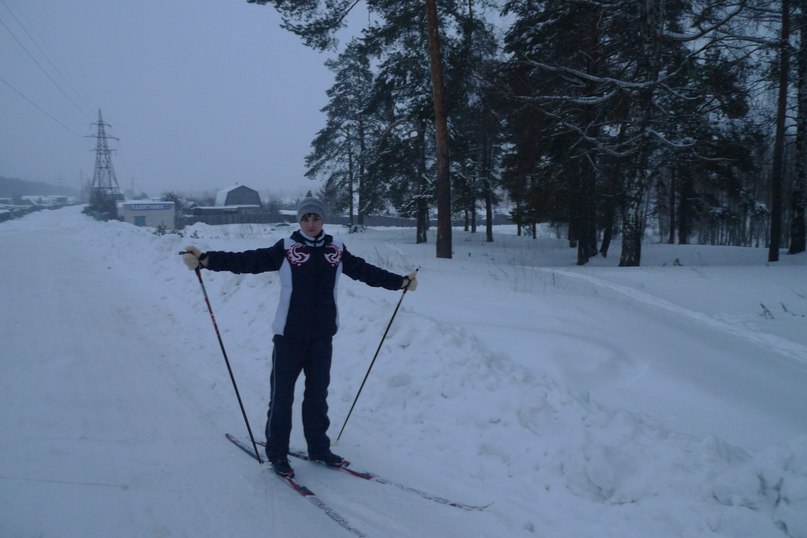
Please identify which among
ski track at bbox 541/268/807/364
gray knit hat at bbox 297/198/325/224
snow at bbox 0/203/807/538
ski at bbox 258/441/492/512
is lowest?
ski at bbox 258/441/492/512

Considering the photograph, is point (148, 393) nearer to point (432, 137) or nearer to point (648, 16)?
point (648, 16)

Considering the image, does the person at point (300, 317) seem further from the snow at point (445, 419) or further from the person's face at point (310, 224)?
the snow at point (445, 419)

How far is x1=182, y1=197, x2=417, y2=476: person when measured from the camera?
3.67 metres

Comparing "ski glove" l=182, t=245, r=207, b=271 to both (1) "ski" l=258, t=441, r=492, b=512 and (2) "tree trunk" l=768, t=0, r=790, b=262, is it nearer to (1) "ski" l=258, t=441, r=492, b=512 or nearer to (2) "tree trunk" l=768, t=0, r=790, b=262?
(1) "ski" l=258, t=441, r=492, b=512

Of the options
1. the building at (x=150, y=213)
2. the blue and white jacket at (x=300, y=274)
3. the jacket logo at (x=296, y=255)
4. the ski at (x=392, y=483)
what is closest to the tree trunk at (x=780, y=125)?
the blue and white jacket at (x=300, y=274)

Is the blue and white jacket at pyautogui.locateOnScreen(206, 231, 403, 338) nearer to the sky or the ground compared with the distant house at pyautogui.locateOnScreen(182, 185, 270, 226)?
nearer to the ground

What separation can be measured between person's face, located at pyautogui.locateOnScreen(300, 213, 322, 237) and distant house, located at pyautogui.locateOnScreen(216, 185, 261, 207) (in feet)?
252

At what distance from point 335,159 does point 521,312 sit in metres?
31.7

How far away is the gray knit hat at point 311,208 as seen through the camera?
3789mm

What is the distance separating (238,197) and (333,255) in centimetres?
7864

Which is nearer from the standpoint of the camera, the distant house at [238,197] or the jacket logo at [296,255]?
the jacket logo at [296,255]

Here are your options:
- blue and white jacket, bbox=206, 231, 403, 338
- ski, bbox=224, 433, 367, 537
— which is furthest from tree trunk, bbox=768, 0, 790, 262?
ski, bbox=224, 433, 367, 537

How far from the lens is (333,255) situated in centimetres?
384

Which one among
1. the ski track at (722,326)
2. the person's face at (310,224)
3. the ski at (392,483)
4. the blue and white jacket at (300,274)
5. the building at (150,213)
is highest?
the building at (150,213)
